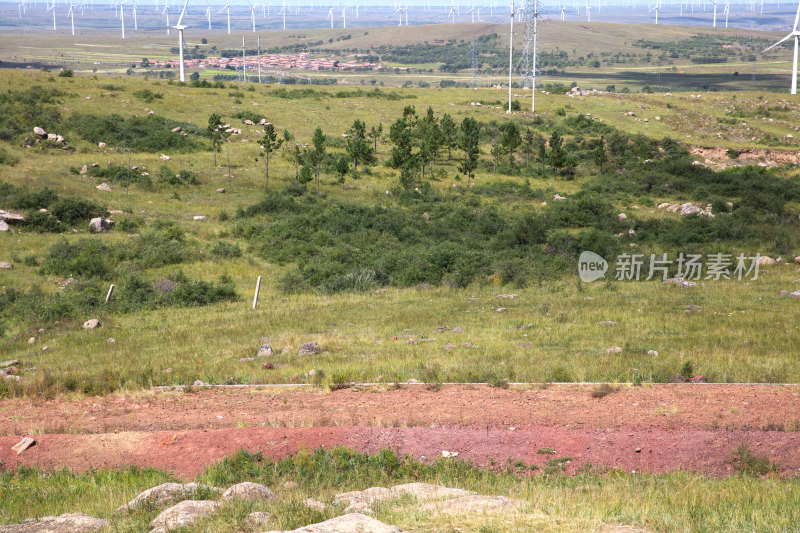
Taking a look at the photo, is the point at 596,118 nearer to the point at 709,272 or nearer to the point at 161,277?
the point at 709,272

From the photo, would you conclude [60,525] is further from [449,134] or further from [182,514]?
[449,134]

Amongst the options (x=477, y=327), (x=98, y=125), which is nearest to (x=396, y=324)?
(x=477, y=327)

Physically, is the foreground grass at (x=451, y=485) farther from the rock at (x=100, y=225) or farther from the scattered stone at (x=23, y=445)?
the rock at (x=100, y=225)

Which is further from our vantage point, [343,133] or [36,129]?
[343,133]

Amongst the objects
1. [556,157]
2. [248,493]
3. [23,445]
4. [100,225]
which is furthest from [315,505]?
[556,157]

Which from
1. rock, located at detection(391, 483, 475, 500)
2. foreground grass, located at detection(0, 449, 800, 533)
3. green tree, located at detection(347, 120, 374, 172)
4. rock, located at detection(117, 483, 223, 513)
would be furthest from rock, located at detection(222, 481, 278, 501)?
green tree, located at detection(347, 120, 374, 172)

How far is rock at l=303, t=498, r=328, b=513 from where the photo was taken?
7627 millimetres

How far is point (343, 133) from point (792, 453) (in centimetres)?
4907

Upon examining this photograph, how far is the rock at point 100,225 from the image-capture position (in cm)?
3117

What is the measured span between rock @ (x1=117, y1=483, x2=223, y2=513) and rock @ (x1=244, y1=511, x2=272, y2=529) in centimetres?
139

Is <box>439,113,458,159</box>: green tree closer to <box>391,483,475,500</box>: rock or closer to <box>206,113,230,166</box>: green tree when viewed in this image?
<box>206,113,230,166</box>: green tree

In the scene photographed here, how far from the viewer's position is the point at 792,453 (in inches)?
381

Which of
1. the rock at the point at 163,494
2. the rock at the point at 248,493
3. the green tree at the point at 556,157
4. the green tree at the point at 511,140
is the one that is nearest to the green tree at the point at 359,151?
the green tree at the point at 511,140

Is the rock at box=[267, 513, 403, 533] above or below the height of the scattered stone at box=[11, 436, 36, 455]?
above
